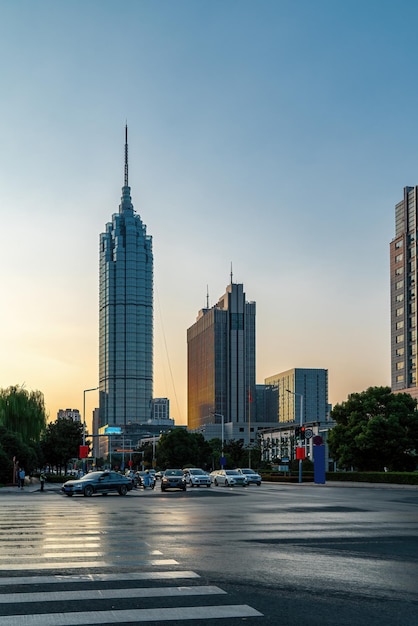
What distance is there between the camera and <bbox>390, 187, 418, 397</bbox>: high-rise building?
15138 centimetres

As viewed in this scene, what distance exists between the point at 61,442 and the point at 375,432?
48.3m

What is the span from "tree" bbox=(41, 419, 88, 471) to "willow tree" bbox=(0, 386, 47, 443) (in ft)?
78.6

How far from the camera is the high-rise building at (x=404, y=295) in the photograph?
151 m

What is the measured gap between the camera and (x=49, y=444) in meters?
105

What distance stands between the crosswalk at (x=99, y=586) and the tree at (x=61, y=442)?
89492mm

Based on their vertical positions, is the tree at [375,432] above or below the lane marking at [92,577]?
below

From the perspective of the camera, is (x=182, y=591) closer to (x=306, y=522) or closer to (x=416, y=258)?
(x=306, y=522)

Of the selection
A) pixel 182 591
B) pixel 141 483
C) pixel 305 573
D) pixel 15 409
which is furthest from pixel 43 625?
pixel 15 409

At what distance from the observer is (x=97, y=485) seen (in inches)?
1796

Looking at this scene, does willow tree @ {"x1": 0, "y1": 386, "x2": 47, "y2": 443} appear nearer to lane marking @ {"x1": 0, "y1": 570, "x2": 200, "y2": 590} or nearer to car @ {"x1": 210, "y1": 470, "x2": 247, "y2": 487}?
car @ {"x1": 210, "y1": 470, "x2": 247, "y2": 487}

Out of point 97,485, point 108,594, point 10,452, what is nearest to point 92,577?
point 108,594

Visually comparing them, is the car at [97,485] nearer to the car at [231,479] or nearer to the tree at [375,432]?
the car at [231,479]

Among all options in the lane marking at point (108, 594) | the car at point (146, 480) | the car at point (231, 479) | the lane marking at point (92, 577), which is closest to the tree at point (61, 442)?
the car at point (146, 480)

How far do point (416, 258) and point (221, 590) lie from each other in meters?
149
